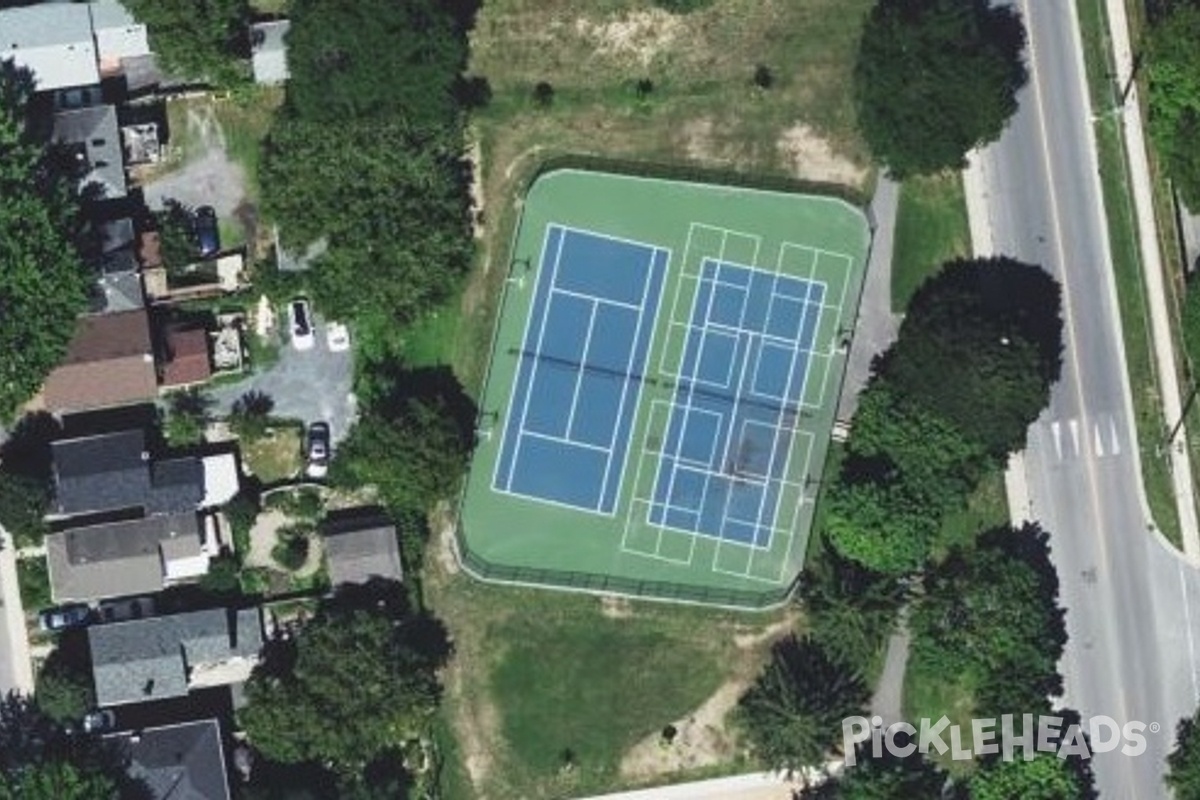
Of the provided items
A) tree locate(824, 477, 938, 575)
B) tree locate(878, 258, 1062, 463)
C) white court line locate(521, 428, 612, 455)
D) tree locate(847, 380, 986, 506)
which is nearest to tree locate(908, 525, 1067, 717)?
tree locate(824, 477, 938, 575)

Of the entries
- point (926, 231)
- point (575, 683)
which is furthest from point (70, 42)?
point (926, 231)

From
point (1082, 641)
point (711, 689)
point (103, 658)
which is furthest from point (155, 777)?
point (1082, 641)

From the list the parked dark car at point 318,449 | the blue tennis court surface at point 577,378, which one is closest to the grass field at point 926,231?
the blue tennis court surface at point 577,378

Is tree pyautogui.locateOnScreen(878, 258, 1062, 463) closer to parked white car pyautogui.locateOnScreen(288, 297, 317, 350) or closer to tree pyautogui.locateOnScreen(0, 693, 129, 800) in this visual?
parked white car pyautogui.locateOnScreen(288, 297, 317, 350)

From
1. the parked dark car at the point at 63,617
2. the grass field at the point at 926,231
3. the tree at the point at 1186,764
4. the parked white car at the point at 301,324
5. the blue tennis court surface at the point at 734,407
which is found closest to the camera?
the tree at the point at 1186,764

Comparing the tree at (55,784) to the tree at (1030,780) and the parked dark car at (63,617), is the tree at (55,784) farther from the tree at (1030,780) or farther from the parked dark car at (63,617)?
the tree at (1030,780)
